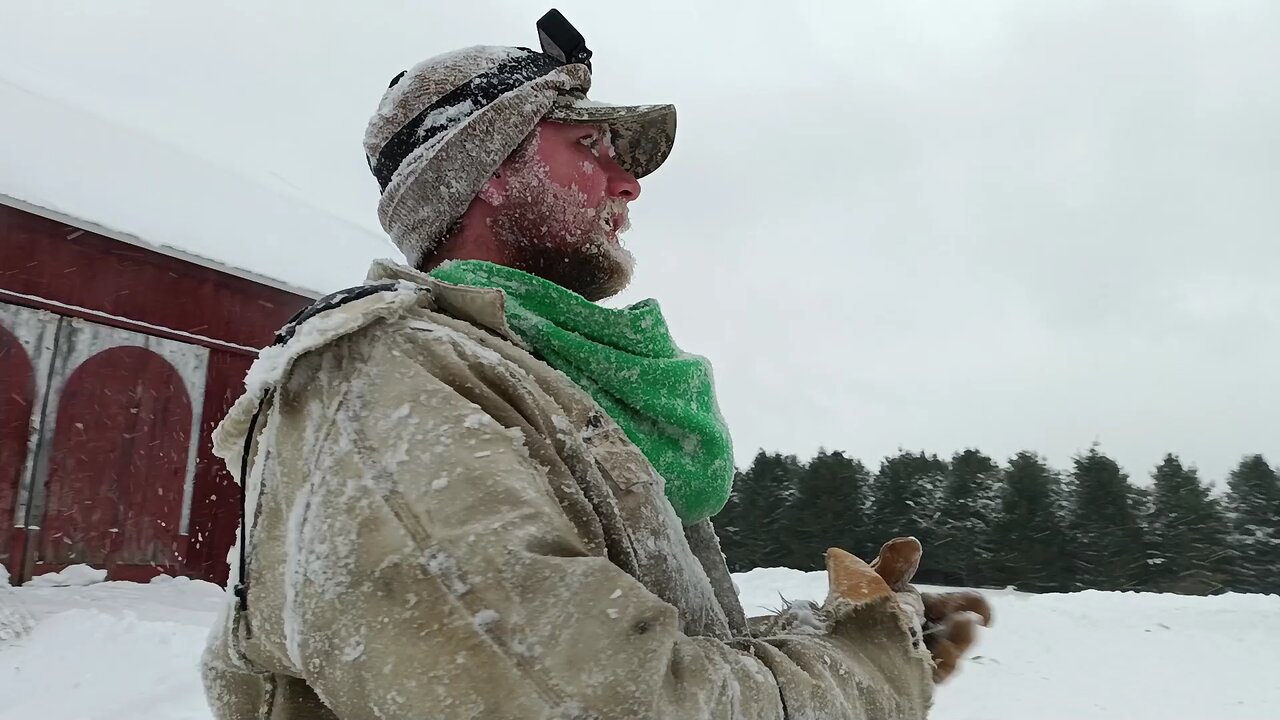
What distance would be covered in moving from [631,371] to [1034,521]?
943 inches

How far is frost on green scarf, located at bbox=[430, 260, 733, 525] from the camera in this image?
51.0 inches

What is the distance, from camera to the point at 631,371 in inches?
51.7

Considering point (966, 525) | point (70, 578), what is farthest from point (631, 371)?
point (966, 525)

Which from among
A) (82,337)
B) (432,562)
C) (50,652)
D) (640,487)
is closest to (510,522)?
(432,562)

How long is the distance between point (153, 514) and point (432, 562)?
8.92 metres

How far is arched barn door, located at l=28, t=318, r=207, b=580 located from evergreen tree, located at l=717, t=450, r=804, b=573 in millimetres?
16687

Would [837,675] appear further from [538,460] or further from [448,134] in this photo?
[448,134]

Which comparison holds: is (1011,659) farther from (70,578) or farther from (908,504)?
(908,504)

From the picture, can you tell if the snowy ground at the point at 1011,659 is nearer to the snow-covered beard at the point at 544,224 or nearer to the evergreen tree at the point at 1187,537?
the snow-covered beard at the point at 544,224

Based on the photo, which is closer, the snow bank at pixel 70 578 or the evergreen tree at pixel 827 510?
the snow bank at pixel 70 578

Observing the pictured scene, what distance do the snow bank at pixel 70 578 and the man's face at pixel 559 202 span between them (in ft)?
26.5

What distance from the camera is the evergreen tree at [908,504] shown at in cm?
2306

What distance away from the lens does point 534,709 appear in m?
0.82

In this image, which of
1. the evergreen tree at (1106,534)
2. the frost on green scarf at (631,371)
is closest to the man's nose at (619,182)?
the frost on green scarf at (631,371)
